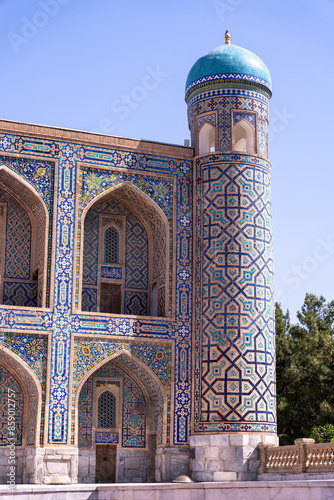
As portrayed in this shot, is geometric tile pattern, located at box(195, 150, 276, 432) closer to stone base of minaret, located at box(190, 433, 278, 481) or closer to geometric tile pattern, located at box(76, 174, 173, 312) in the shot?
stone base of minaret, located at box(190, 433, 278, 481)

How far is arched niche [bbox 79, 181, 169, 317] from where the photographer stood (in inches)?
590

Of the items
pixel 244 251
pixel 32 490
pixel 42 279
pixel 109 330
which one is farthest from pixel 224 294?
pixel 32 490

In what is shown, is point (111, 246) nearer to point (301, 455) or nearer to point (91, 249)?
point (91, 249)

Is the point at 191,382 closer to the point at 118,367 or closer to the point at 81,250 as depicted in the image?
the point at 118,367

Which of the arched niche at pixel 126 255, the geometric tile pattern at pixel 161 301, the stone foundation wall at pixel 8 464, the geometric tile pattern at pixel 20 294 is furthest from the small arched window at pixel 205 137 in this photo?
the stone foundation wall at pixel 8 464

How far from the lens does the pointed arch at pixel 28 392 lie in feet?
43.5

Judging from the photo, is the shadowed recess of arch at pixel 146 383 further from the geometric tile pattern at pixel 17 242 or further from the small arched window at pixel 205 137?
the small arched window at pixel 205 137

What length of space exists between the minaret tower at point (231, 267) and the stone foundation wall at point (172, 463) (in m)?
0.18

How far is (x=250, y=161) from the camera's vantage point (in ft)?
49.3

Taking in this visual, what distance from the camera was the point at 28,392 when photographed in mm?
13953

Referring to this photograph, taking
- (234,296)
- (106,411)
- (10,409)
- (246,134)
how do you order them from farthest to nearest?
(246,134), (106,411), (234,296), (10,409)

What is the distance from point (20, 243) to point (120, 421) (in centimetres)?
370

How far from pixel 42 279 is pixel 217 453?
13.7ft

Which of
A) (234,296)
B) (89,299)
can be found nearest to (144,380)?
(89,299)
